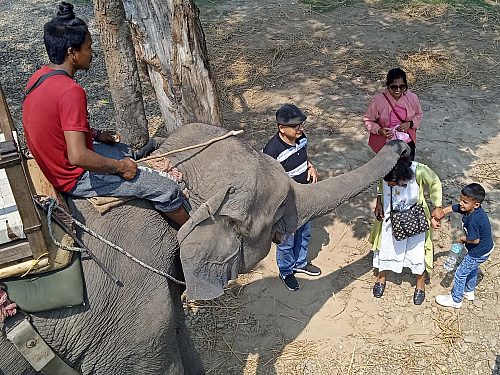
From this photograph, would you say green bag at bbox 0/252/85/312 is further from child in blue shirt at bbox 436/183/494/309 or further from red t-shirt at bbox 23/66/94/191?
child in blue shirt at bbox 436/183/494/309

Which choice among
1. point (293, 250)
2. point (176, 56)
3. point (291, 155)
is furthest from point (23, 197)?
point (293, 250)

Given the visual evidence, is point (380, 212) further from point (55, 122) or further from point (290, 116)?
point (55, 122)

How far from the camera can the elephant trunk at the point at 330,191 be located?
3068 millimetres

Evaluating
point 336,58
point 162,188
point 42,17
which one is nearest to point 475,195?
point 162,188

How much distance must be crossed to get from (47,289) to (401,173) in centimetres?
270

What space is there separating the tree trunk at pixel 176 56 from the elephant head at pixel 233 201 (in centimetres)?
93

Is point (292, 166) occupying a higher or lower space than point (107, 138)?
lower

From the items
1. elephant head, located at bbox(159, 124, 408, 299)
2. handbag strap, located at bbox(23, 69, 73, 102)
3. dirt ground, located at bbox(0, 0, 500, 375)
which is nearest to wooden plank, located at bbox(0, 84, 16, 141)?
handbag strap, located at bbox(23, 69, 73, 102)

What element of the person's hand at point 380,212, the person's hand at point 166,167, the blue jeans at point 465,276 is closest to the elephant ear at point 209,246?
the person's hand at point 166,167

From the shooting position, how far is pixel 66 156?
101 inches

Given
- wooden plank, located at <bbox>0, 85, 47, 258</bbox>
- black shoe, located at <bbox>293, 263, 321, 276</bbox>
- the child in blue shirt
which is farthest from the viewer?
black shoe, located at <bbox>293, 263, 321, 276</bbox>

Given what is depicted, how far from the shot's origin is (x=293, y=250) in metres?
4.88

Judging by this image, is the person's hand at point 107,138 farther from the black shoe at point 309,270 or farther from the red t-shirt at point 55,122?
the black shoe at point 309,270

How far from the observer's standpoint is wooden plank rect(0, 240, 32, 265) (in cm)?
232
